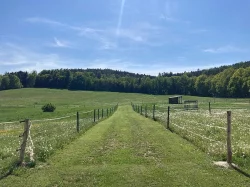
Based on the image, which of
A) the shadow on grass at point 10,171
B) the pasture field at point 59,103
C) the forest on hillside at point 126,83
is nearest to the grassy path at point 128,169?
the shadow on grass at point 10,171

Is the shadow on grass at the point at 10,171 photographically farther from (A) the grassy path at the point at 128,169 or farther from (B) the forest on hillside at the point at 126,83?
(B) the forest on hillside at the point at 126,83

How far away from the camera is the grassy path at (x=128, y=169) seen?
27.2ft

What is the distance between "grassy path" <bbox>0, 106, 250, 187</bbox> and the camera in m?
8.28

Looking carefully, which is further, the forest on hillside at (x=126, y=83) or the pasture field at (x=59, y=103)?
the forest on hillside at (x=126, y=83)

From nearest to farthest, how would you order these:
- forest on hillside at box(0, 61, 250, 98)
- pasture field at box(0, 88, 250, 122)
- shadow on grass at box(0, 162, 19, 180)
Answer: shadow on grass at box(0, 162, 19, 180)
pasture field at box(0, 88, 250, 122)
forest on hillside at box(0, 61, 250, 98)

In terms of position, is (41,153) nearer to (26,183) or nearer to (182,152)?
(26,183)

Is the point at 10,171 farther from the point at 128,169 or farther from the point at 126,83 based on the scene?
the point at 126,83

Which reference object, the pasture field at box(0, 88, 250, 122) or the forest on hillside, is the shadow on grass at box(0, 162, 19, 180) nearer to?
the pasture field at box(0, 88, 250, 122)

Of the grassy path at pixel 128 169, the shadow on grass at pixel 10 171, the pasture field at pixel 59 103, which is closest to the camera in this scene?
the grassy path at pixel 128 169

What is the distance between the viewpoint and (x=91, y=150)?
12906 mm

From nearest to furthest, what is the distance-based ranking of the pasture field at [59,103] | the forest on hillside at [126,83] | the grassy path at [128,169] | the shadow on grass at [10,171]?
the grassy path at [128,169] → the shadow on grass at [10,171] → the pasture field at [59,103] → the forest on hillside at [126,83]

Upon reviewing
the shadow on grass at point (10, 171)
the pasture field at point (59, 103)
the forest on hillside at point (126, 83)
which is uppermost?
the forest on hillside at point (126, 83)

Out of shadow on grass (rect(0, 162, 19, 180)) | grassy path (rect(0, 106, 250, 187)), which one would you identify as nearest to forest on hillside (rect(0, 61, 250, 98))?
grassy path (rect(0, 106, 250, 187))

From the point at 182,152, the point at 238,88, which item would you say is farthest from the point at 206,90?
the point at 182,152
